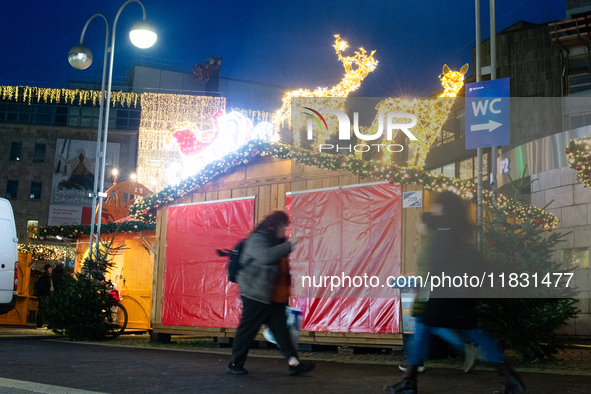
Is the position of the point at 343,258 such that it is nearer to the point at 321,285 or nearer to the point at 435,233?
the point at 321,285

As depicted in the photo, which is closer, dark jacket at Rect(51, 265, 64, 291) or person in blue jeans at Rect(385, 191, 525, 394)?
person in blue jeans at Rect(385, 191, 525, 394)

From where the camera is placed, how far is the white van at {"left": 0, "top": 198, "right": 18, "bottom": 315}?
1274 cm

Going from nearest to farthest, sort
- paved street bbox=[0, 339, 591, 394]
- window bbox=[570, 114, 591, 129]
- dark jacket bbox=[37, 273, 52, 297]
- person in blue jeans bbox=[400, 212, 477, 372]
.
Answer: person in blue jeans bbox=[400, 212, 477, 372], paved street bbox=[0, 339, 591, 394], dark jacket bbox=[37, 273, 52, 297], window bbox=[570, 114, 591, 129]

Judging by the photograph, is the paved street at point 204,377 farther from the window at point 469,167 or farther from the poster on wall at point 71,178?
the poster on wall at point 71,178

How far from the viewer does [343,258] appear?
10.8 m

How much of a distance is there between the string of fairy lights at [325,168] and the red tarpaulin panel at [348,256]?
328mm

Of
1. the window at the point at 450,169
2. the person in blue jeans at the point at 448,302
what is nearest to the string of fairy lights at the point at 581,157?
the person in blue jeans at the point at 448,302

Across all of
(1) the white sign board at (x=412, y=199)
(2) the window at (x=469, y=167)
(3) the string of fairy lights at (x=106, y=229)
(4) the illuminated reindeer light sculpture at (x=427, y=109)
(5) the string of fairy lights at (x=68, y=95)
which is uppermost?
(5) the string of fairy lights at (x=68, y=95)

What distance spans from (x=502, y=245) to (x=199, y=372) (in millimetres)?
4893

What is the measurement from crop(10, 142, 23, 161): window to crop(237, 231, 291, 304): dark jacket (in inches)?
1969

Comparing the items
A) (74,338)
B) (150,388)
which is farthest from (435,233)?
(74,338)

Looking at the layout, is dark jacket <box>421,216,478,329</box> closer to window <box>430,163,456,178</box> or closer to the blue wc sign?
the blue wc sign

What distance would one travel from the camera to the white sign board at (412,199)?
1005 centimetres

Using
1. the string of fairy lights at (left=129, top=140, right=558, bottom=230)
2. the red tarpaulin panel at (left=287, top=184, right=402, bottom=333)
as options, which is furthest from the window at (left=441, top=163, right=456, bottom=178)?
the red tarpaulin panel at (left=287, top=184, right=402, bottom=333)
